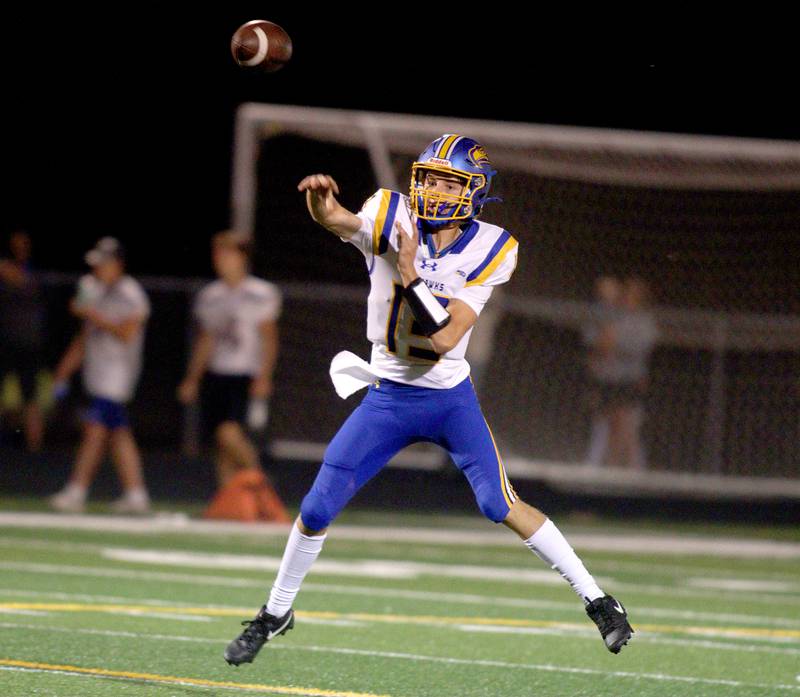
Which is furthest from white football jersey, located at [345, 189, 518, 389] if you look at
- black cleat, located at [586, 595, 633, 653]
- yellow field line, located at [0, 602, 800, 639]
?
yellow field line, located at [0, 602, 800, 639]

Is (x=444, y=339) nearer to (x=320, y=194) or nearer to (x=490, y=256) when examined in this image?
(x=490, y=256)

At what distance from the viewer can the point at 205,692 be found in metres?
6.46

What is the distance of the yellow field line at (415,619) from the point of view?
8688 millimetres

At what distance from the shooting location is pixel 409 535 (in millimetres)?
13438

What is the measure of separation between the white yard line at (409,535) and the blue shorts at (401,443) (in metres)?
6.14

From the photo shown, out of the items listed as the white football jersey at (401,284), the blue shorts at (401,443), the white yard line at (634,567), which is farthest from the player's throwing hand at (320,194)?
the white yard line at (634,567)

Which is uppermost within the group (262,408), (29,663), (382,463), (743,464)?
(382,463)

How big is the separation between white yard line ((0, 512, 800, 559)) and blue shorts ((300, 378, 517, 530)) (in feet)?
20.2

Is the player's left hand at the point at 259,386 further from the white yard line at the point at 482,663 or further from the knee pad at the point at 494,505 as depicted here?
the knee pad at the point at 494,505

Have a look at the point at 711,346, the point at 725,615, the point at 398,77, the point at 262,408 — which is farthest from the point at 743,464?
the point at 398,77

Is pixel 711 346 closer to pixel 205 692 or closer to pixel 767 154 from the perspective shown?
pixel 767 154

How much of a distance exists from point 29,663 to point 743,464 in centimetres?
1044

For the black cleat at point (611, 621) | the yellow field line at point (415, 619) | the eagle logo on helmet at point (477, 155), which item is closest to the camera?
the black cleat at point (611, 621)

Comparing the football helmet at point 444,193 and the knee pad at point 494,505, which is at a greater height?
the football helmet at point 444,193
